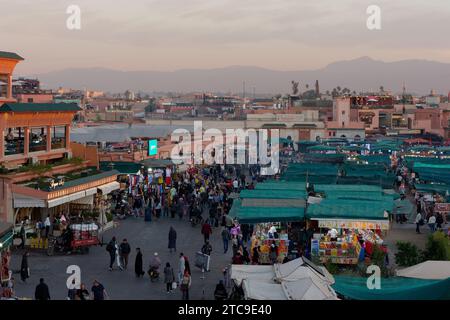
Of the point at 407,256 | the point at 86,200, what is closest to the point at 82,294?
the point at 407,256

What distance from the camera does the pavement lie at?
13961mm

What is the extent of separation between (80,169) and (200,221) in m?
4.51

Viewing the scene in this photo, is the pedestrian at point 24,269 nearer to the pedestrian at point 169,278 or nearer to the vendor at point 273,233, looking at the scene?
the pedestrian at point 169,278

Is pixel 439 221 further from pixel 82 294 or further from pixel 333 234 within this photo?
pixel 82 294

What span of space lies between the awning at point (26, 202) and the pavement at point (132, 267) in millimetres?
1405

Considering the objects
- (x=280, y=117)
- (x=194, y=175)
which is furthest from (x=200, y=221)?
(x=280, y=117)

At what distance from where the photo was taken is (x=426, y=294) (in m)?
10.5

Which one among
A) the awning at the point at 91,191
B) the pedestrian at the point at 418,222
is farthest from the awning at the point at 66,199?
the pedestrian at the point at 418,222

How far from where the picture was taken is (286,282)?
11008 millimetres

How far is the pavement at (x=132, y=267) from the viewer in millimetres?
13961

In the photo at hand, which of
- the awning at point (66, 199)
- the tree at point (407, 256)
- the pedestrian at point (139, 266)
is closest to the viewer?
the tree at point (407, 256)

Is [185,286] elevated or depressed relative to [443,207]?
depressed

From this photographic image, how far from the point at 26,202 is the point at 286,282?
9728mm

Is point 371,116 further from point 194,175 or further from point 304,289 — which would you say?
point 304,289
